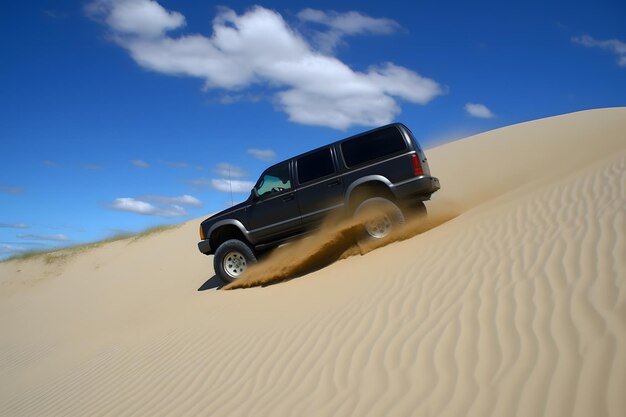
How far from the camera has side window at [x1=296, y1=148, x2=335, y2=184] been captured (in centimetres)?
712

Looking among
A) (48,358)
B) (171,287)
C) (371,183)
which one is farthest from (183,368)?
(171,287)

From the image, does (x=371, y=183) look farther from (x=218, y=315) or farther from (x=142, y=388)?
(x=142, y=388)

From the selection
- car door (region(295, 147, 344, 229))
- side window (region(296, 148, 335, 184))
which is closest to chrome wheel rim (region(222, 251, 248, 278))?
car door (region(295, 147, 344, 229))

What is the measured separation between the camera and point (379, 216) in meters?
6.74

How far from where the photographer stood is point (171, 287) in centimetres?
1179

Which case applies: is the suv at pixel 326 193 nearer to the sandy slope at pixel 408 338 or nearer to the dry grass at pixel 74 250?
the sandy slope at pixel 408 338

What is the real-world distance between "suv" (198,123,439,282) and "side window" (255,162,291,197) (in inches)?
0.4

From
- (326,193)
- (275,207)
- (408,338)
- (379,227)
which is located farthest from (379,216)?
(408,338)

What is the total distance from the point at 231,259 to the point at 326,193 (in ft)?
7.89

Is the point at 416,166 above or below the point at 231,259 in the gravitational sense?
above

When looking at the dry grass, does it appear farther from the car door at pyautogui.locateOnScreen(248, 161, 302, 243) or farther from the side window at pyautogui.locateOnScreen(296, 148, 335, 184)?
the side window at pyautogui.locateOnScreen(296, 148, 335, 184)

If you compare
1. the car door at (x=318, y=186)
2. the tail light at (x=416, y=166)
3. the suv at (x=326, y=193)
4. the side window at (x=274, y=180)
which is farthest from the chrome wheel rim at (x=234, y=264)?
the tail light at (x=416, y=166)

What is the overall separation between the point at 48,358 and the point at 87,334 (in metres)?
1.06

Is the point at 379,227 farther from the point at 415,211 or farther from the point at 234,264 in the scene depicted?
the point at 234,264
